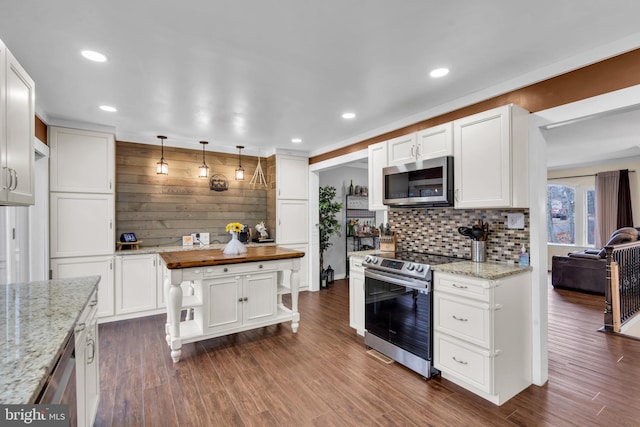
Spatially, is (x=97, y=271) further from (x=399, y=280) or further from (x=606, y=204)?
(x=606, y=204)

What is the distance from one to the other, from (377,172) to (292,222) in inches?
89.3

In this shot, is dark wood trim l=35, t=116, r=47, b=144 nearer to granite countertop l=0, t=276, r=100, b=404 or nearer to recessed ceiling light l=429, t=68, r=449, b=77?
granite countertop l=0, t=276, r=100, b=404

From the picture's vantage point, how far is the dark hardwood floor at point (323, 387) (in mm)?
2131

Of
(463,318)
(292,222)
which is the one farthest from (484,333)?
(292,222)

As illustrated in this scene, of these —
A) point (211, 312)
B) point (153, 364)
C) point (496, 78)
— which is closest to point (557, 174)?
point (496, 78)

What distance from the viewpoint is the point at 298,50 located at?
221 centimetres

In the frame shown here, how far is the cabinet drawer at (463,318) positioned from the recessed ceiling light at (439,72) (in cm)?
179

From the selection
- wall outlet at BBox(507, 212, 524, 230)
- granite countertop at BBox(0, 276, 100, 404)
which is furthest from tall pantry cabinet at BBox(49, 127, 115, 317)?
wall outlet at BBox(507, 212, 524, 230)

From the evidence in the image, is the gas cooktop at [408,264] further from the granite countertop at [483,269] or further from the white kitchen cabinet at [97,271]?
the white kitchen cabinet at [97,271]

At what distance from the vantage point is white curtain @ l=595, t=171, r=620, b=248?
6.38 metres

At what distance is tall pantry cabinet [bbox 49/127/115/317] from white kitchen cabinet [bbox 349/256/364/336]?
3.09 metres

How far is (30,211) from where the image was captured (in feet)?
11.3

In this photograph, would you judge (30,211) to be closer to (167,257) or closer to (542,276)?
(167,257)

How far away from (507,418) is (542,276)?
110 centimetres
